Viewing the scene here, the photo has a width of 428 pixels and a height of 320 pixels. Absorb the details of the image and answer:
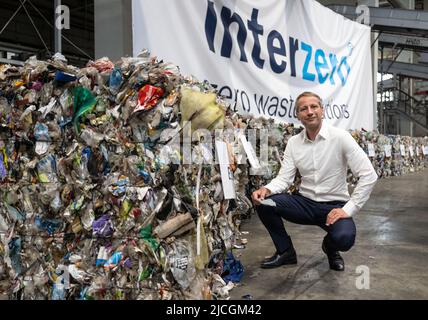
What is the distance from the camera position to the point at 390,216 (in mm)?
4477

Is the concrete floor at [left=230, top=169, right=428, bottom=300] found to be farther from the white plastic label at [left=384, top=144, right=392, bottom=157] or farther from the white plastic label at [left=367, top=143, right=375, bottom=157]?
the white plastic label at [left=384, top=144, right=392, bottom=157]

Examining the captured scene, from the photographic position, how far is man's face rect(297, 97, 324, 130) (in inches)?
96.5

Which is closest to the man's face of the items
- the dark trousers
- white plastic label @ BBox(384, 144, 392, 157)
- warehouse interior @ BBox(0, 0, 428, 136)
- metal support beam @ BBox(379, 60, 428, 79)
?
the dark trousers

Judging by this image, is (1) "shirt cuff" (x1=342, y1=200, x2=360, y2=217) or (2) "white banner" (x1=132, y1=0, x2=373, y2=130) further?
→ (2) "white banner" (x1=132, y1=0, x2=373, y2=130)

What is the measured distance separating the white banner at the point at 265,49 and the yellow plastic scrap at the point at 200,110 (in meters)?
Result: 1.40

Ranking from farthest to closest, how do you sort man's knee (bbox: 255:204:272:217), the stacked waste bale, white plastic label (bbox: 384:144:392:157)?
white plastic label (bbox: 384:144:392:157)
man's knee (bbox: 255:204:272:217)
the stacked waste bale

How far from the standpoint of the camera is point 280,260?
263cm

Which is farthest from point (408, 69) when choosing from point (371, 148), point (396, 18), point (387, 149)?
point (371, 148)

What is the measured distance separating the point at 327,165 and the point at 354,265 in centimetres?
74

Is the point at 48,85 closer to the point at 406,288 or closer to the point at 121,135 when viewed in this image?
the point at 121,135

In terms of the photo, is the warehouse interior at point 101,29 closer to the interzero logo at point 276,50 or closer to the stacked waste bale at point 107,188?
the interzero logo at point 276,50

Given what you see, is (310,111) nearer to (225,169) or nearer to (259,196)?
(259,196)

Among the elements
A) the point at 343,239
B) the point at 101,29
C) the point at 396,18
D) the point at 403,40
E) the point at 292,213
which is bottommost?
the point at 343,239

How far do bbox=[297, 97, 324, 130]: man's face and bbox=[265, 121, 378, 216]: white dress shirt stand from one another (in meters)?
0.09
